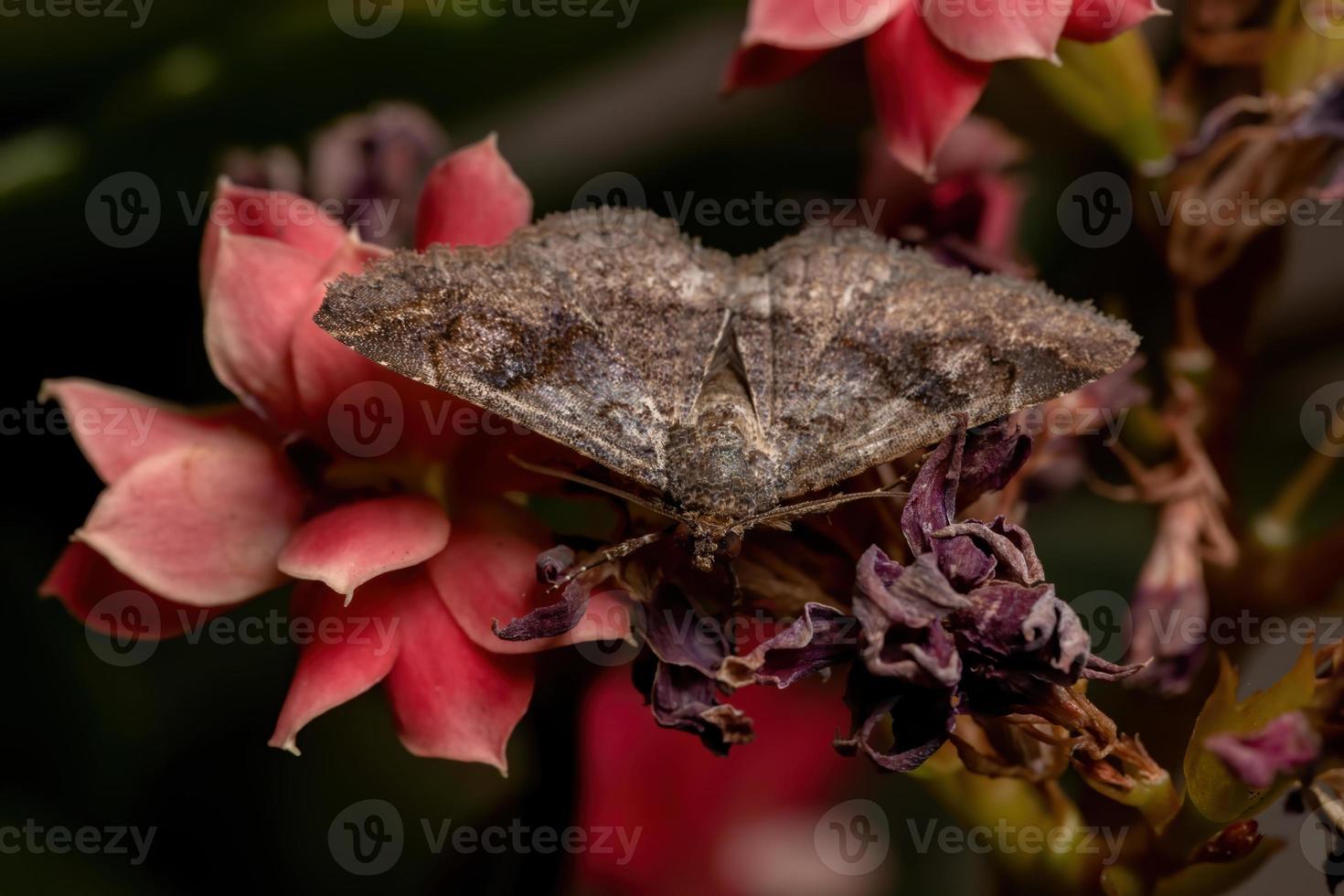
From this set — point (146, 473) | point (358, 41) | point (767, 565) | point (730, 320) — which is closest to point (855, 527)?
point (767, 565)

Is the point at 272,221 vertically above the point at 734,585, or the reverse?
the point at 272,221

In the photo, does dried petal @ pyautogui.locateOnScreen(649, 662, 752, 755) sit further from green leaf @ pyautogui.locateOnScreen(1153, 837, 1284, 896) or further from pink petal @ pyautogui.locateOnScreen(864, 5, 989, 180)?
pink petal @ pyautogui.locateOnScreen(864, 5, 989, 180)

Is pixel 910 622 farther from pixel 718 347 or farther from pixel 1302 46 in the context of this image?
pixel 1302 46

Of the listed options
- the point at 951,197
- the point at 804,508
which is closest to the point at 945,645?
the point at 804,508

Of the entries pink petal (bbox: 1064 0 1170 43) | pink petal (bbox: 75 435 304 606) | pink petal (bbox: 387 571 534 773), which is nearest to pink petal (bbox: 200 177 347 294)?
pink petal (bbox: 75 435 304 606)

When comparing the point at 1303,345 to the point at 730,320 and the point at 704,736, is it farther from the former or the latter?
the point at 704,736
